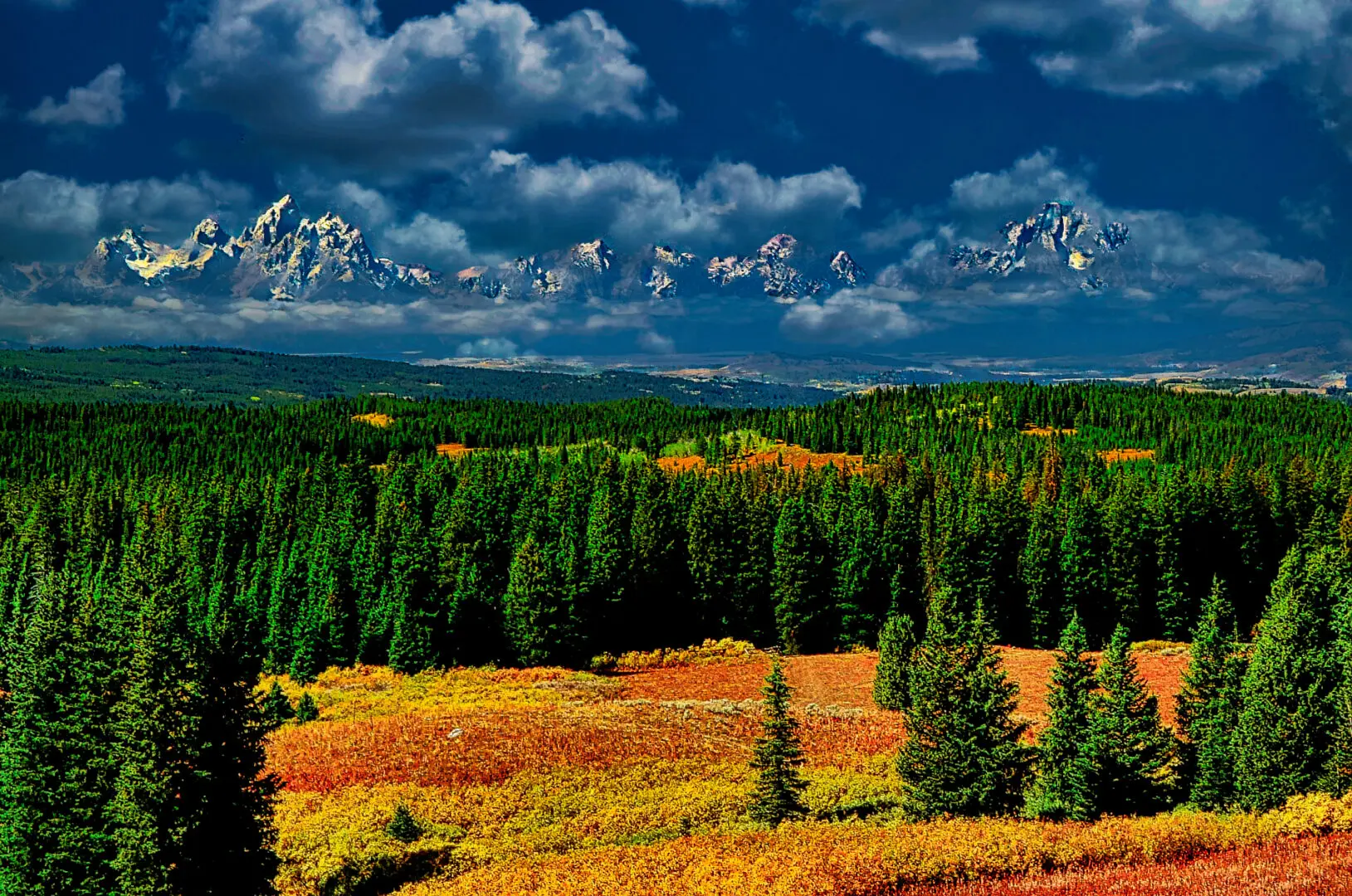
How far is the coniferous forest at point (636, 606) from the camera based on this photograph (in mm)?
31906

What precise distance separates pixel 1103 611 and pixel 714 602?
40.3 meters

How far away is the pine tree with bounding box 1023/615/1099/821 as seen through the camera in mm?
37938

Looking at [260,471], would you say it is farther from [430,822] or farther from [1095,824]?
[1095,824]

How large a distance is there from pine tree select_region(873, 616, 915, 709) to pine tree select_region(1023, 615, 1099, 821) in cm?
2079

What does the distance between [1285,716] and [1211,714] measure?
14.2ft

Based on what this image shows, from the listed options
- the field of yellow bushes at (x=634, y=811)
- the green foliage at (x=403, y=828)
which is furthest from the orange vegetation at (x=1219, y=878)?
the green foliage at (x=403, y=828)

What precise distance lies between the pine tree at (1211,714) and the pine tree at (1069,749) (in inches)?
200

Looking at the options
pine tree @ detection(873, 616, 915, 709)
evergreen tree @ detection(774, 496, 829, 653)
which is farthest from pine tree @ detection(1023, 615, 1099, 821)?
evergreen tree @ detection(774, 496, 829, 653)

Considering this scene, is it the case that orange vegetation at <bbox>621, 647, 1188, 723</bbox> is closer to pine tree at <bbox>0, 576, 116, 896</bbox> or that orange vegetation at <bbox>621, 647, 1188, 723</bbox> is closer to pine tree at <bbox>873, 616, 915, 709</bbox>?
pine tree at <bbox>873, 616, 915, 709</bbox>

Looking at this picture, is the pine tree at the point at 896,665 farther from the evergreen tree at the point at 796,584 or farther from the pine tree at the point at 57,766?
the pine tree at the point at 57,766

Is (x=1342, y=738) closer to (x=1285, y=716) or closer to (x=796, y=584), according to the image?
(x=1285, y=716)

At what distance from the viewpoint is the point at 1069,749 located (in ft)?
128

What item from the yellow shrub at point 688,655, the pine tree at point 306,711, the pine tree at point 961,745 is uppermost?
the pine tree at point 961,745

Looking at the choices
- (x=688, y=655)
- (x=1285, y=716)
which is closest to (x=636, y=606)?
(x=688, y=655)
